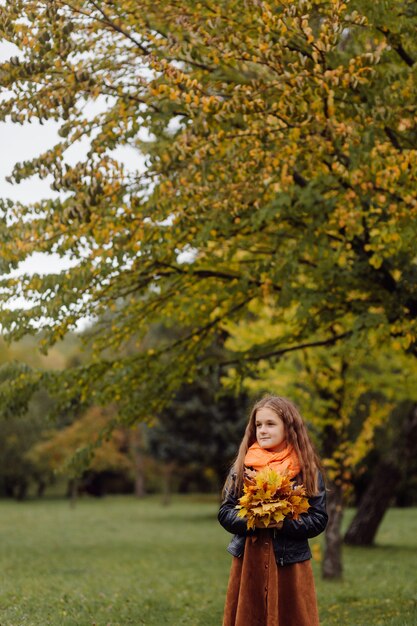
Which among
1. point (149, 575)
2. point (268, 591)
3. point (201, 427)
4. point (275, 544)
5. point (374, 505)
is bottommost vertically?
point (149, 575)

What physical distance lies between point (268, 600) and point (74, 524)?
91.5 feet

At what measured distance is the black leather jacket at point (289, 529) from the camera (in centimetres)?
460

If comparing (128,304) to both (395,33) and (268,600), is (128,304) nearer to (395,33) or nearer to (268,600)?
(395,33)

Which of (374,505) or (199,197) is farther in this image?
(374,505)

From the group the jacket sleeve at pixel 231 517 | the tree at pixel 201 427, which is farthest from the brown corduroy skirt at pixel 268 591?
the tree at pixel 201 427

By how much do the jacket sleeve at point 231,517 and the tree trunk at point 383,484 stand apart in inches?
546

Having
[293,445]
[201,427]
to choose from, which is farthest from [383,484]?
[293,445]

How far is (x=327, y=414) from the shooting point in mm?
13422

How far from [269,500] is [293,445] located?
522 mm

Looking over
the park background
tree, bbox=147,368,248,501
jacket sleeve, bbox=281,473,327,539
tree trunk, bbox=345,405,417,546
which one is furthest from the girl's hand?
tree, bbox=147,368,248,501

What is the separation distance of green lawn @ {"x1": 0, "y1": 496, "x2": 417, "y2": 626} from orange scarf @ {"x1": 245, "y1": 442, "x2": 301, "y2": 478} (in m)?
3.63

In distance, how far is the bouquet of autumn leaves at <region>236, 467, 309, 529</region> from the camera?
174 inches

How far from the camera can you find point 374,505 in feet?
64.4

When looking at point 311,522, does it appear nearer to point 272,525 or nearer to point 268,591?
point 272,525
